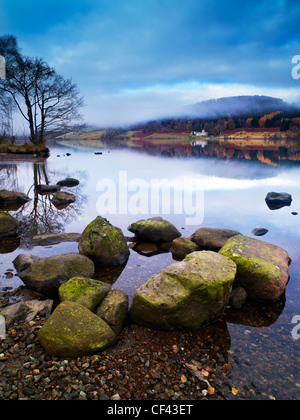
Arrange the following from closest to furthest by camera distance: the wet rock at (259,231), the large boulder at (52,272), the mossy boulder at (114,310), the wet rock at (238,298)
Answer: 1. the mossy boulder at (114,310)
2. the wet rock at (238,298)
3. the large boulder at (52,272)
4. the wet rock at (259,231)

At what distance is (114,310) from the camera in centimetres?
587

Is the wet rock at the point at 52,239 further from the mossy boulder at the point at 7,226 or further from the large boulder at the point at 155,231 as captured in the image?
the large boulder at the point at 155,231

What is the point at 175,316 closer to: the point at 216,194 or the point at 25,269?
the point at 25,269

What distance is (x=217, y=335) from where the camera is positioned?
232 inches

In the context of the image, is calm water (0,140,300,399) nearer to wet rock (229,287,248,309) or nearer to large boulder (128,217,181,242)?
wet rock (229,287,248,309)

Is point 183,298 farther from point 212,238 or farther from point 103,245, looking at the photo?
point 212,238

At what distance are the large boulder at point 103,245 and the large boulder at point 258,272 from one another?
3.56 m

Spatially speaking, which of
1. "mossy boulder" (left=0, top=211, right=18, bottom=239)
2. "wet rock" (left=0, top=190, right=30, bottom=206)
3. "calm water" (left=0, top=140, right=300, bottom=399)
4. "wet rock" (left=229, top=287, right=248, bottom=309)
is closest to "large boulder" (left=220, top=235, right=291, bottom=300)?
"wet rock" (left=229, top=287, right=248, bottom=309)

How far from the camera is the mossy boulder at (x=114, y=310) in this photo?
5.73m

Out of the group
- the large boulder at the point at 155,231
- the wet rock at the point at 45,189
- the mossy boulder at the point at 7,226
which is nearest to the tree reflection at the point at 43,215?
the wet rock at the point at 45,189

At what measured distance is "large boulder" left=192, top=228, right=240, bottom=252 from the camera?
10.4m

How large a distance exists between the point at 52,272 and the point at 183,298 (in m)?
3.78

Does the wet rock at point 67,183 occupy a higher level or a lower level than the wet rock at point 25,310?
higher

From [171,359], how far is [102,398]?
58.7 inches
